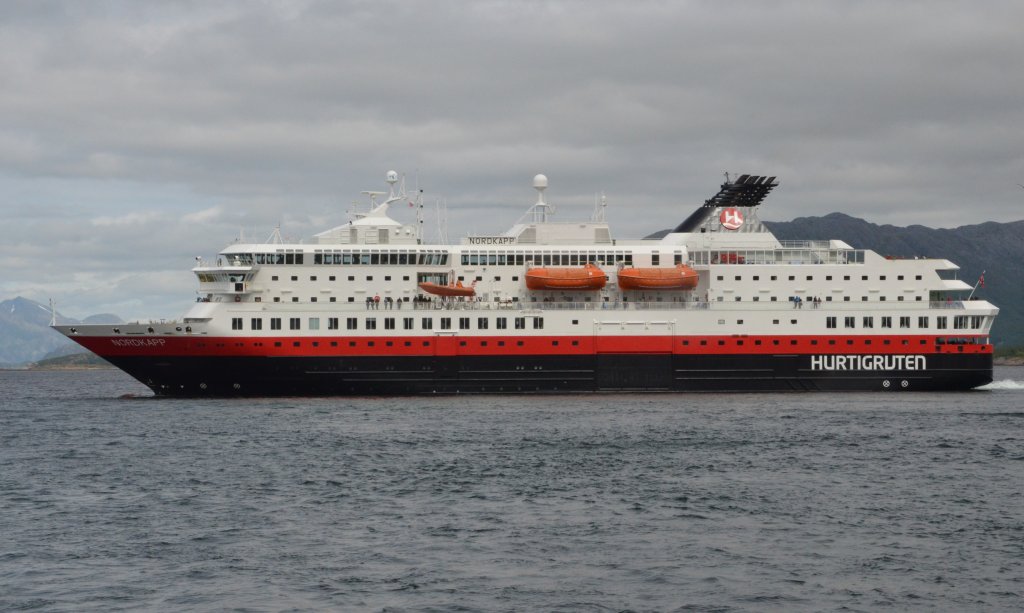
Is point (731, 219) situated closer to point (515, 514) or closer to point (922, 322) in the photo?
point (922, 322)

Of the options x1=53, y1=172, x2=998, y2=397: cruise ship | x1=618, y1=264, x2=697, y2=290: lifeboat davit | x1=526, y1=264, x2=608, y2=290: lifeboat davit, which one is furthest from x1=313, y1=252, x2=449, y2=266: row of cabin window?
A: x1=618, y1=264, x2=697, y2=290: lifeboat davit

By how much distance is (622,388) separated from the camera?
5406 centimetres

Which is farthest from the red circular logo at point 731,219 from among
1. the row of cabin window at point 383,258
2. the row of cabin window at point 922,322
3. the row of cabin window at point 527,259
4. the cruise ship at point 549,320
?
the row of cabin window at point 383,258

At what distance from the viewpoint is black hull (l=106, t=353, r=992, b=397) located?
170 ft

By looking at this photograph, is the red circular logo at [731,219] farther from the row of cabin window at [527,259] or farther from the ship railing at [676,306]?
the row of cabin window at [527,259]

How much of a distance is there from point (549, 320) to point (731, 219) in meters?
11.7

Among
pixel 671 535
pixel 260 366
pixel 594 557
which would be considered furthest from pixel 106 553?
pixel 260 366

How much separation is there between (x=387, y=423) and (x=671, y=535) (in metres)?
20.6

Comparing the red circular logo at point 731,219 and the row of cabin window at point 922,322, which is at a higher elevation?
the red circular logo at point 731,219

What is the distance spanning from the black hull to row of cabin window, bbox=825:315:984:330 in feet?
4.94

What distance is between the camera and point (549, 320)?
53719mm

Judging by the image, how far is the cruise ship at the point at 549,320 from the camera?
171ft

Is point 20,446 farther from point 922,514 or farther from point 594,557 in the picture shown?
point 922,514

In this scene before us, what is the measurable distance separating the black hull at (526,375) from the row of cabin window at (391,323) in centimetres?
→ 148
